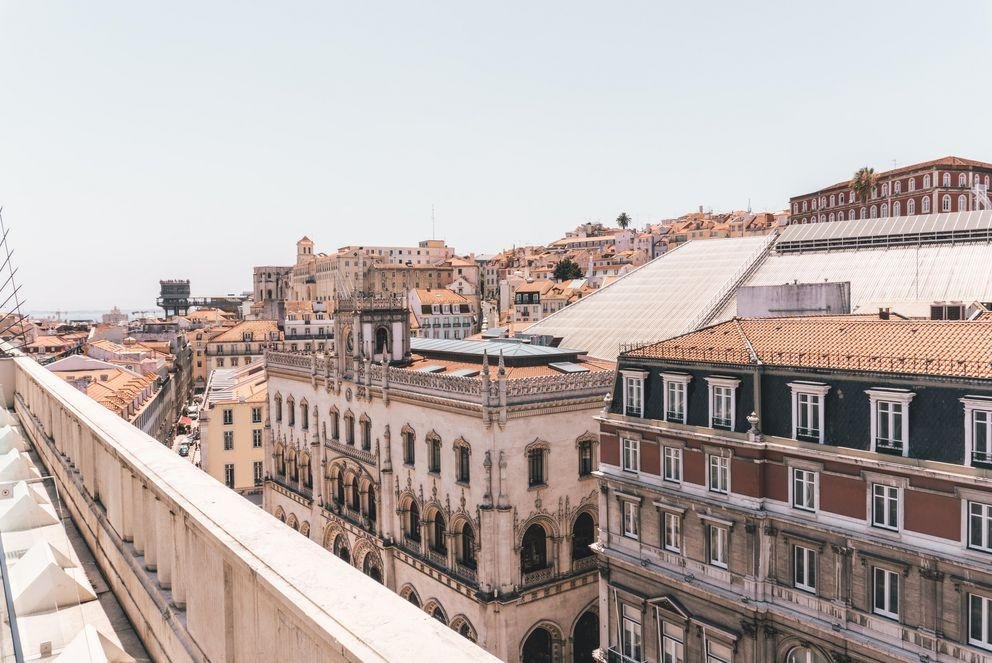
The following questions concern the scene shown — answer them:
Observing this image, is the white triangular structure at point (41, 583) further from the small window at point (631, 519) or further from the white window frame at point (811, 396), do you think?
the small window at point (631, 519)

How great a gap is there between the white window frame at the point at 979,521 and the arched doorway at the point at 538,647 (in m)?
21.7

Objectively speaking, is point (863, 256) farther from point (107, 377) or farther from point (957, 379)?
point (107, 377)

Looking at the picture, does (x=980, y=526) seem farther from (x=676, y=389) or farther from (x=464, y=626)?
(x=464, y=626)

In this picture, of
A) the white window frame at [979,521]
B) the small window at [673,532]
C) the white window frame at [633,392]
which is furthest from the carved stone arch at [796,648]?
the white window frame at [633,392]

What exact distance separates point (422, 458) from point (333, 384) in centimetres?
1150

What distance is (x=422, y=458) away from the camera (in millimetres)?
38656

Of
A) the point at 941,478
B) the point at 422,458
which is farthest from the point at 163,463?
the point at 422,458

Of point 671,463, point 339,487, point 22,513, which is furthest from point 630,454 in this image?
point 339,487

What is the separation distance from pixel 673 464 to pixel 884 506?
7780 millimetres

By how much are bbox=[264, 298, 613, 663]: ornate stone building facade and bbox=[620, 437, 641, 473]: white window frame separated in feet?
22.5

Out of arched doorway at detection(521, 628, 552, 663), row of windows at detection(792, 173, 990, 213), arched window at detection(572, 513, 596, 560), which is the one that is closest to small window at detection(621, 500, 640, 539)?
arched window at detection(572, 513, 596, 560)

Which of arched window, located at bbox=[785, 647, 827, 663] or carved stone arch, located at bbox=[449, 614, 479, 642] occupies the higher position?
arched window, located at bbox=[785, 647, 827, 663]

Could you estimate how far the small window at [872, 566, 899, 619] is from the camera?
20656mm

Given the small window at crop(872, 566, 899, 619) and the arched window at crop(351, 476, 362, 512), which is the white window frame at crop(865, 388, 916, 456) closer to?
the small window at crop(872, 566, 899, 619)
